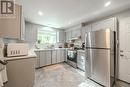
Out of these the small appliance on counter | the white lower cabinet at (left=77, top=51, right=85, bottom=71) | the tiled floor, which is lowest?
the tiled floor

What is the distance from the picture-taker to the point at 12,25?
5.72 feet

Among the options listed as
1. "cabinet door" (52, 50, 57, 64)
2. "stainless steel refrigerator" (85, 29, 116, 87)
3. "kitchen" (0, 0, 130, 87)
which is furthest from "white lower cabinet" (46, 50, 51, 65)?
"stainless steel refrigerator" (85, 29, 116, 87)

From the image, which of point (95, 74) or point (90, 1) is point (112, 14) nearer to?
point (90, 1)

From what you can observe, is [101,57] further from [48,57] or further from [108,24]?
[48,57]

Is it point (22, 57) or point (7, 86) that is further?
point (22, 57)

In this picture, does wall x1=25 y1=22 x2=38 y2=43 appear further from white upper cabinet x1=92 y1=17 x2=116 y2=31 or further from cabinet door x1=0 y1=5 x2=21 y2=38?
white upper cabinet x1=92 y1=17 x2=116 y2=31

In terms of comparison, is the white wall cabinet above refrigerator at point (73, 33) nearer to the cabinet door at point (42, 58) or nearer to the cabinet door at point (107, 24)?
the cabinet door at point (107, 24)

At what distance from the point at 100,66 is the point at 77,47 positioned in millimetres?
2261

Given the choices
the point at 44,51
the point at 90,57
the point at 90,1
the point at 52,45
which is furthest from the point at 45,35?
the point at 90,1

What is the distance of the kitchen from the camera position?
66.9 inches

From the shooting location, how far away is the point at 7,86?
1585mm

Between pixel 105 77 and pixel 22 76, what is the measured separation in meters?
2.10

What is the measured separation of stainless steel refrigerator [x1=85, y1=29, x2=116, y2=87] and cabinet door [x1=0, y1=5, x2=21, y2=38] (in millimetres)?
2136

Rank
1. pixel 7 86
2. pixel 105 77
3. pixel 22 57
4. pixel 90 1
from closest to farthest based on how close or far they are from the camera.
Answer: pixel 7 86, pixel 22 57, pixel 90 1, pixel 105 77
